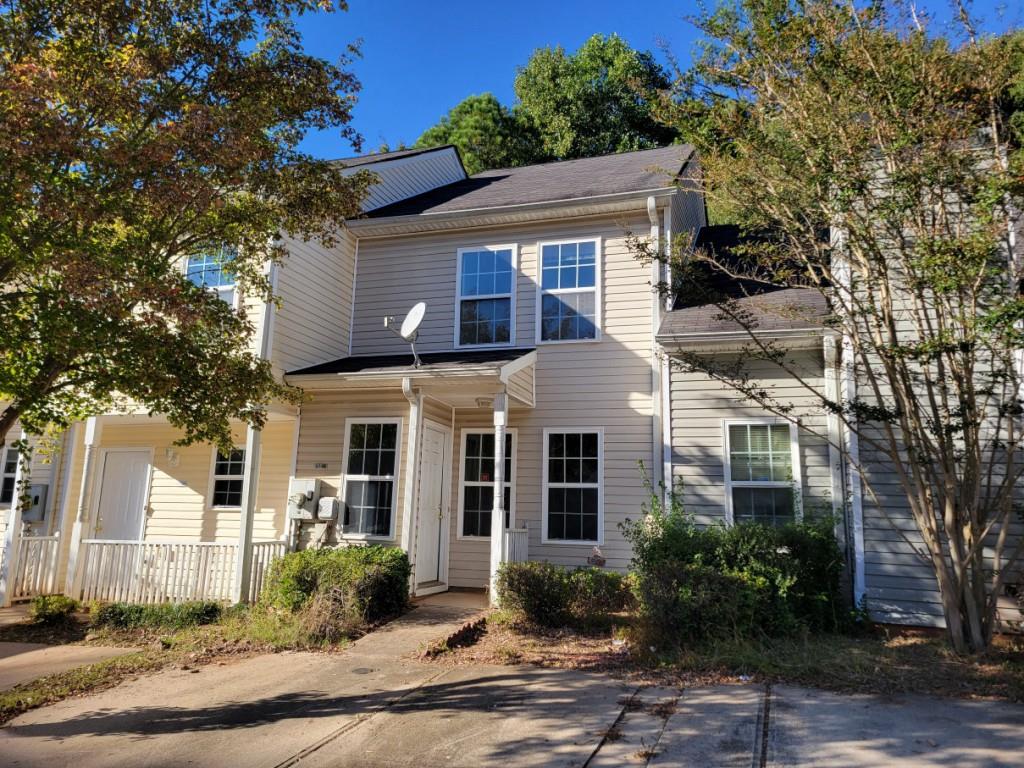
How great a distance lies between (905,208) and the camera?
20.2 ft

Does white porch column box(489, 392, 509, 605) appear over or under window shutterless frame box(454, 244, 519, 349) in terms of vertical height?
under

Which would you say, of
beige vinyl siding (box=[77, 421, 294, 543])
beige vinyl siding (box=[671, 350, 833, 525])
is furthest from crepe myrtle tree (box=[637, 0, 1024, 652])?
beige vinyl siding (box=[77, 421, 294, 543])

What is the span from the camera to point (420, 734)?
15.3ft

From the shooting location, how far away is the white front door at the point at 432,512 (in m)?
9.63

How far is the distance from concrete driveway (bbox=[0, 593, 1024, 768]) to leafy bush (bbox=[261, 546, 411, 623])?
1634 millimetres

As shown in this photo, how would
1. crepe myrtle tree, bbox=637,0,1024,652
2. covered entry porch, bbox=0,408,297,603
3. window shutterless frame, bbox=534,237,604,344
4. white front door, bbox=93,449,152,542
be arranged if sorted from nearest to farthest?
crepe myrtle tree, bbox=637,0,1024,652 < covered entry porch, bbox=0,408,297,603 < window shutterless frame, bbox=534,237,604,344 < white front door, bbox=93,449,152,542

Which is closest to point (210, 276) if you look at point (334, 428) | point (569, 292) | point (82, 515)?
point (334, 428)

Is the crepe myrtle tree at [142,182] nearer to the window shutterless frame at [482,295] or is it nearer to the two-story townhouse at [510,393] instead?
the two-story townhouse at [510,393]

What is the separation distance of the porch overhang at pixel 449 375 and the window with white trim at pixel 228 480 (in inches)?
87.4

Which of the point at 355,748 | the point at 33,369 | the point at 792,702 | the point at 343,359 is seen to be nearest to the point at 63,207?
the point at 33,369

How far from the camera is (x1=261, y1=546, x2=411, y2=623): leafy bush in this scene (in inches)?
307

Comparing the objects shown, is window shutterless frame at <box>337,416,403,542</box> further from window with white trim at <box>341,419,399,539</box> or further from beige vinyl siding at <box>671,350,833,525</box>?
beige vinyl siding at <box>671,350,833,525</box>

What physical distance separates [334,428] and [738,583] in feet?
21.2

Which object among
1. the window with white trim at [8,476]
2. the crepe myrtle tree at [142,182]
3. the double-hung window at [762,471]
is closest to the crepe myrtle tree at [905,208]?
the double-hung window at [762,471]
